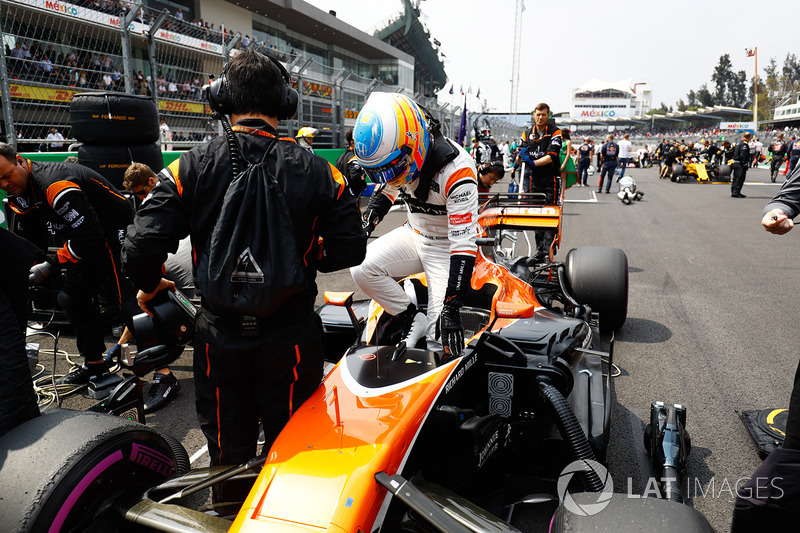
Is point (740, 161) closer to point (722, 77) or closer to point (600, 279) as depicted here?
point (600, 279)

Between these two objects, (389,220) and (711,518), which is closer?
(711,518)

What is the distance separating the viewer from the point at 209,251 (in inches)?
76.0

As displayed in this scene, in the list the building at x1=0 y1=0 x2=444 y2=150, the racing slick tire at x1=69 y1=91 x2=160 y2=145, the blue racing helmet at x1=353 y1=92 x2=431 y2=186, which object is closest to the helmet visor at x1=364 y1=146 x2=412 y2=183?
the blue racing helmet at x1=353 y1=92 x2=431 y2=186

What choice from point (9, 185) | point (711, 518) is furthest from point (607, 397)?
point (9, 185)

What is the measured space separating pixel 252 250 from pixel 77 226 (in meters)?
2.49

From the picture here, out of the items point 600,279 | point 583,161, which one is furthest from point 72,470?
point 583,161

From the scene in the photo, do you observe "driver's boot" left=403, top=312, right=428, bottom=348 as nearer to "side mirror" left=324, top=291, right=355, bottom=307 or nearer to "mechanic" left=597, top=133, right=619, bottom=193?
"side mirror" left=324, top=291, right=355, bottom=307

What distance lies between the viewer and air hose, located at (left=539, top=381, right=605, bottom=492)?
2.10 metres

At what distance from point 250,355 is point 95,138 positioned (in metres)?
5.82

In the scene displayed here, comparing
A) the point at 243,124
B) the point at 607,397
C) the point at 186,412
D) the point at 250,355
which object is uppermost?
the point at 243,124

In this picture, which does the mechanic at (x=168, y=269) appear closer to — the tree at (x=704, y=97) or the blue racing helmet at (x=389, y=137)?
the blue racing helmet at (x=389, y=137)

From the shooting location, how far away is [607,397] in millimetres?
2832

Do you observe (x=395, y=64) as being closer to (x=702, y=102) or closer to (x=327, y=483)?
(x=327, y=483)

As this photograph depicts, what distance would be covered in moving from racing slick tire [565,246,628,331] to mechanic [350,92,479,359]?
1.66 m
